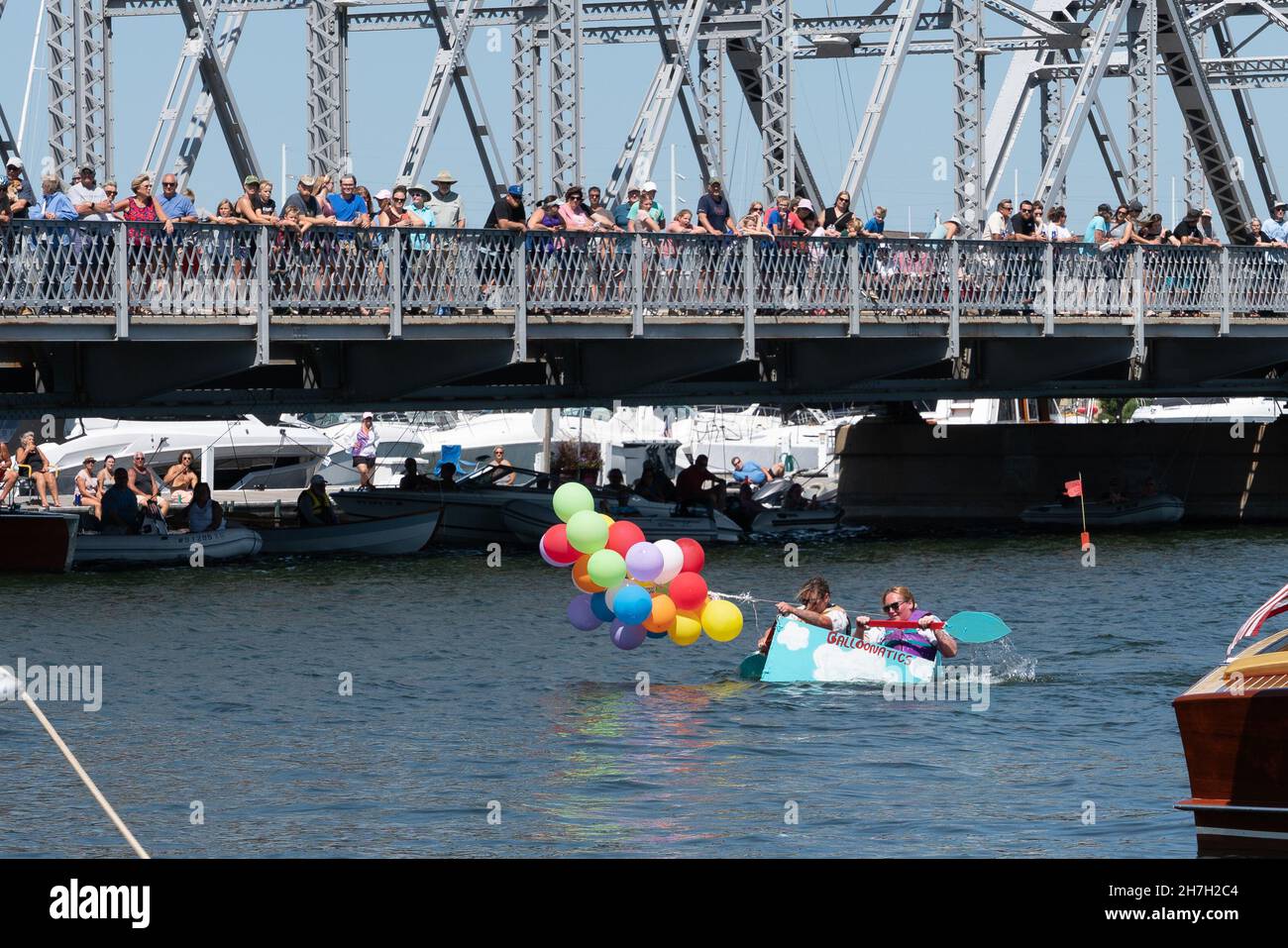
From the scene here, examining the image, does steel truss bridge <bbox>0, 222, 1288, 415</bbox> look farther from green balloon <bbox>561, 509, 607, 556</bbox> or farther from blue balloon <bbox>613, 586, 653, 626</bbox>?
blue balloon <bbox>613, 586, 653, 626</bbox>

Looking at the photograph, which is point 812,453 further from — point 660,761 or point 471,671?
point 660,761

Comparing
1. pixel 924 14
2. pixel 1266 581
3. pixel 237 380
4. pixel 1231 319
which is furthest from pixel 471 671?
pixel 924 14

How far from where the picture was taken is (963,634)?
21438mm

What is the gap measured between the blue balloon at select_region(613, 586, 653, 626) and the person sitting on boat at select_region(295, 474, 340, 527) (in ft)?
65.6

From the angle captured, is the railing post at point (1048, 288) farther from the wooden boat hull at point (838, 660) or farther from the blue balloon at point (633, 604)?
the blue balloon at point (633, 604)

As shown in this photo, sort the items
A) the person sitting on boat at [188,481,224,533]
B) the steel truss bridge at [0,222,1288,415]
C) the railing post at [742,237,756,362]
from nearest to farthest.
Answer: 1. the steel truss bridge at [0,222,1288,415]
2. the railing post at [742,237,756,362]
3. the person sitting on boat at [188,481,224,533]

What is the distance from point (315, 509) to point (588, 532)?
2053cm

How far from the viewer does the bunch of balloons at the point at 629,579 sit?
68.0 feet

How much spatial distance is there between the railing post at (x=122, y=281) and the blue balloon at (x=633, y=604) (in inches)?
394

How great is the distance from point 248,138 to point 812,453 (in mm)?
38944

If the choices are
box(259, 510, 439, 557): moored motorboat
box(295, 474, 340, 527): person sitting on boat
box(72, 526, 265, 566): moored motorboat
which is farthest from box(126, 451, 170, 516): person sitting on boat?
box(295, 474, 340, 527): person sitting on boat

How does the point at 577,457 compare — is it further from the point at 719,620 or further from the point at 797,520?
the point at 719,620

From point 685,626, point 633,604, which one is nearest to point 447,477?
point 685,626

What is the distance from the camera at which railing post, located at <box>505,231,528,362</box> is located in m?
31.4
